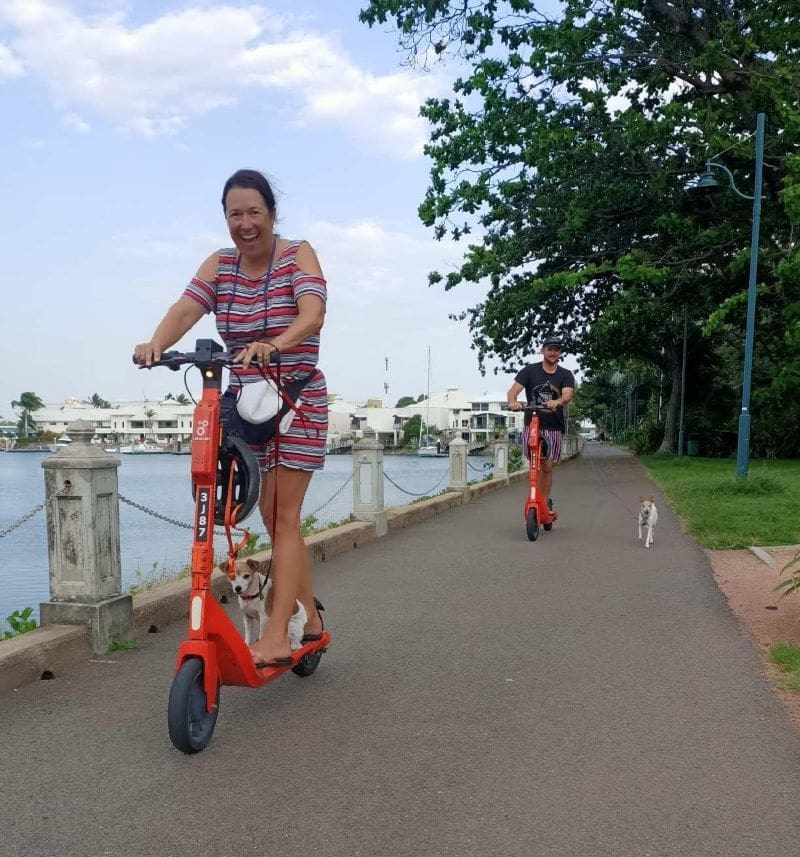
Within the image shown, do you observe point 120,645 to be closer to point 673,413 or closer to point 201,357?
point 201,357

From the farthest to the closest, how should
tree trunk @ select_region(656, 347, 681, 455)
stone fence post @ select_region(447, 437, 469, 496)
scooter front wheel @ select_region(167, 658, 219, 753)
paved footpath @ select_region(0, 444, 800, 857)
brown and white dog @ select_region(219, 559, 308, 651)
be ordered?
tree trunk @ select_region(656, 347, 681, 455), stone fence post @ select_region(447, 437, 469, 496), brown and white dog @ select_region(219, 559, 308, 651), scooter front wheel @ select_region(167, 658, 219, 753), paved footpath @ select_region(0, 444, 800, 857)

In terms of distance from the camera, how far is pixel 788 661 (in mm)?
4469

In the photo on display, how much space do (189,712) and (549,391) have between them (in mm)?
6743

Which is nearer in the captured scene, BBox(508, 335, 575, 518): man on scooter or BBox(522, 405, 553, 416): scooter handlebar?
BBox(522, 405, 553, 416): scooter handlebar

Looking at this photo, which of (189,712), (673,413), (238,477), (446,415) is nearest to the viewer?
(189,712)

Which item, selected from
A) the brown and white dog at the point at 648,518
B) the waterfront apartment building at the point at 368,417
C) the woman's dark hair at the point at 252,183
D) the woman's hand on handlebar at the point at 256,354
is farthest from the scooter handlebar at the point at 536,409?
the waterfront apartment building at the point at 368,417

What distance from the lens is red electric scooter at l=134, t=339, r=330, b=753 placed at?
3213 millimetres

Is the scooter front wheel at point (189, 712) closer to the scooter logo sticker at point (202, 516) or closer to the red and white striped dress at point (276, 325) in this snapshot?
the scooter logo sticker at point (202, 516)

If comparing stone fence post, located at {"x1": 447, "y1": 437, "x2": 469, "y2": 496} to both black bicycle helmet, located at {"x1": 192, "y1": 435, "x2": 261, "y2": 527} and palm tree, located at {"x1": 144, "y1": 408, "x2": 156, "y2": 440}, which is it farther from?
palm tree, located at {"x1": 144, "y1": 408, "x2": 156, "y2": 440}

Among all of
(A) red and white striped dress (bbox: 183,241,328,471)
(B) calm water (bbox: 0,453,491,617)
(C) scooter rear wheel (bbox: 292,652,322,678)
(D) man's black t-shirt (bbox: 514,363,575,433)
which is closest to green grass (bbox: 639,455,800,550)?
(D) man's black t-shirt (bbox: 514,363,575,433)

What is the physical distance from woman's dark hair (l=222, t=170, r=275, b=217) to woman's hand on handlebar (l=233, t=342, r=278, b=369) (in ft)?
2.73

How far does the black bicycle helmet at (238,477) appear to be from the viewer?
3416mm

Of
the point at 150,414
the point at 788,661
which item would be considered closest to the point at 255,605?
the point at 788,661

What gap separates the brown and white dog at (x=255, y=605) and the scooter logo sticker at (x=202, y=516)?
0.67m
